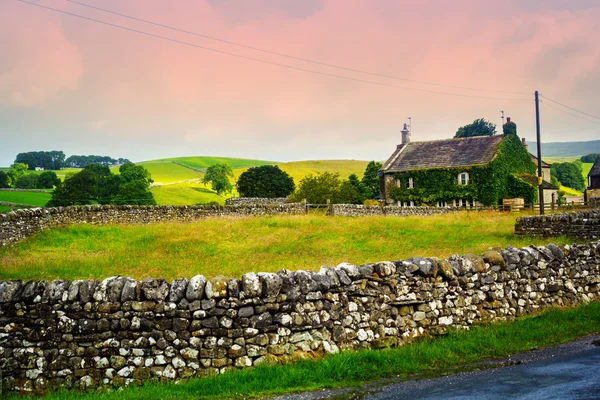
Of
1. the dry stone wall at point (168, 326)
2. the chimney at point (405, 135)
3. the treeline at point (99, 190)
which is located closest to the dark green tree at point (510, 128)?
the chimney at point (405, 135)

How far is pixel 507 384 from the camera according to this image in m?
7.98

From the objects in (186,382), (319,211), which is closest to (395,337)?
(186,382)

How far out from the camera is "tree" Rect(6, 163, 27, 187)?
389 ft

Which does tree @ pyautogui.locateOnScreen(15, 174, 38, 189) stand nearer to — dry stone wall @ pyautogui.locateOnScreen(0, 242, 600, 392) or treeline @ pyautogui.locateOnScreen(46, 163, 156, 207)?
treeline @ pyautogui.locateOnScreen(46, 163, 156, 207)

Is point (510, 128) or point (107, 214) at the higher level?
point (510, 128)

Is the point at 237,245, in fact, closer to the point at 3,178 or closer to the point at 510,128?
the point at 510,128

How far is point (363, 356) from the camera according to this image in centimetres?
927

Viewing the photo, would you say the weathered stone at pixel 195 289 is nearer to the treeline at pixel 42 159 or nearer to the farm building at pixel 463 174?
the farm building at pixel 463 174

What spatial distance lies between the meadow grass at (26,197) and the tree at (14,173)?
33416mm

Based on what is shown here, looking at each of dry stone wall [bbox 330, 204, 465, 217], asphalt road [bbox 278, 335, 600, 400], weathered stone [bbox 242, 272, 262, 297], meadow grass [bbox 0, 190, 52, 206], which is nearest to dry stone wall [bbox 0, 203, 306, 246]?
dry stone wall [bbox 330, 204, 465, 217]

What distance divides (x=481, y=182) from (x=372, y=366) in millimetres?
62549

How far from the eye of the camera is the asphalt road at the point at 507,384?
294 inches

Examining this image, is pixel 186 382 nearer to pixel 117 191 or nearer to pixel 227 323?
pixel 227 323

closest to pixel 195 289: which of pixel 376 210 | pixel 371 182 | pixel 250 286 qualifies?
pixel 250 286
